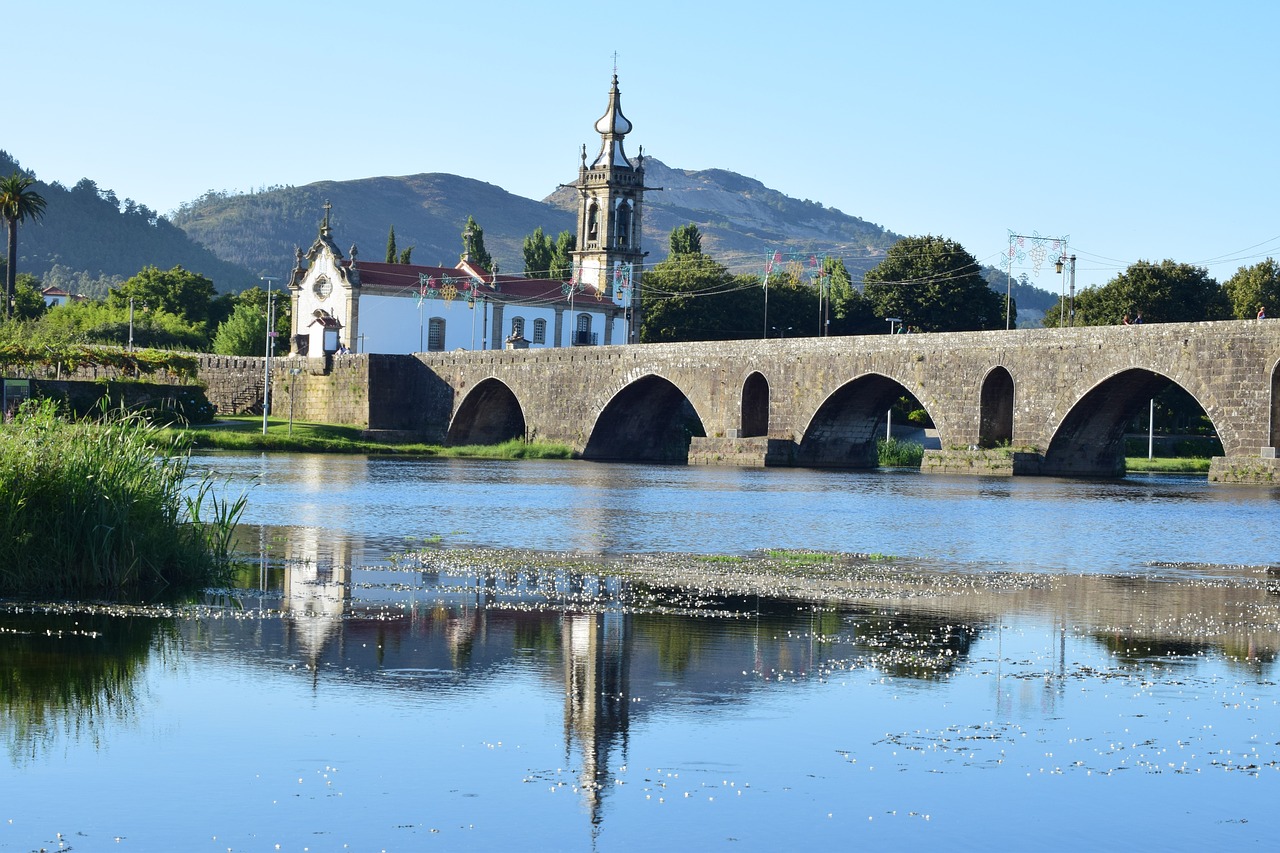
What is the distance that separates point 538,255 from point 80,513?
386 ft

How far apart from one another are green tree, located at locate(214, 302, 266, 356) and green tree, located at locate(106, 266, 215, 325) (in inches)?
518

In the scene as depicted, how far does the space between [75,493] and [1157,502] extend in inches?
1122

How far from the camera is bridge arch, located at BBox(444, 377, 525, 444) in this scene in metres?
79.9

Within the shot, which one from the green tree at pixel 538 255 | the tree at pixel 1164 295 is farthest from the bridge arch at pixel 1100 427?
the green tree at pixel 538 255

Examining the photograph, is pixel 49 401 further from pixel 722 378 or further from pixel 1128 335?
pixel 722 378

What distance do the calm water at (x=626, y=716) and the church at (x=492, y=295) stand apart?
73.1m

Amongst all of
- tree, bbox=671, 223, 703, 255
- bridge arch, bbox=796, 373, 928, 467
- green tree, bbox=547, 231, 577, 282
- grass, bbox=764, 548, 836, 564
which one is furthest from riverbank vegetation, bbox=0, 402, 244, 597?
tree, bbox=671, 223, 703, 255

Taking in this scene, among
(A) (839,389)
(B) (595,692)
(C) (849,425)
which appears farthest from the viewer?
(C) (849,425)

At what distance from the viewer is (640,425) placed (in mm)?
75250

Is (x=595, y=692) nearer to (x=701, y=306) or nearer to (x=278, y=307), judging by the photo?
(x=701, y=306)

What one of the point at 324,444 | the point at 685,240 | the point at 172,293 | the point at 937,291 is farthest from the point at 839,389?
the point at 172,293

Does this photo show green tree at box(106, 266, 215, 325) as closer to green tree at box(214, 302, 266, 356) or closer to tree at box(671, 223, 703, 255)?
green tree at box(214, 302, 266, 356)

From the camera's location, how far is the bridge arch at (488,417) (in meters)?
79.9

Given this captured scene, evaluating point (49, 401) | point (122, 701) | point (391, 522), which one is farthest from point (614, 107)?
point (122, 701)
